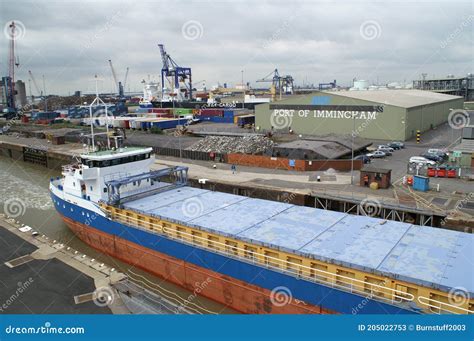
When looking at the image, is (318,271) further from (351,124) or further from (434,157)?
(351,124)

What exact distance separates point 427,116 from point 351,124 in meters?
19.2

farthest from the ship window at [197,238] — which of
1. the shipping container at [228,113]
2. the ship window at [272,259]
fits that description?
the shipping container at [228,113]

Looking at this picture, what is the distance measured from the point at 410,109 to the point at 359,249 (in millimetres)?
48679

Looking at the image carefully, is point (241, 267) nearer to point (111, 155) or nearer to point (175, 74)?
point (111, 155)

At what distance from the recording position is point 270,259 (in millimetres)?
17953

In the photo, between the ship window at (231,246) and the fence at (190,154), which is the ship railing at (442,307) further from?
the fence at (190,154)

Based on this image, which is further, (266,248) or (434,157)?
(434,157)

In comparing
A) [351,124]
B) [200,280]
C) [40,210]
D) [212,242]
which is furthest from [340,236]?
[351,124]

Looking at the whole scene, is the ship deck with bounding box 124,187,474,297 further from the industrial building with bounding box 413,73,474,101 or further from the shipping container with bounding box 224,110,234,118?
the industrial building with bounding box 413,73,474,101

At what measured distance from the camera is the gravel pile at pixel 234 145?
48.8m

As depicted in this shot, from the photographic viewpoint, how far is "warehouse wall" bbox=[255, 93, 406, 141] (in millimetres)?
57531

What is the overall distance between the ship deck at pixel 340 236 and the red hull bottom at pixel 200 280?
2.34m

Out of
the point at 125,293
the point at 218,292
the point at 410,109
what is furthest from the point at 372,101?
the point at 125,293

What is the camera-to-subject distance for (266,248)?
59.1 ft
